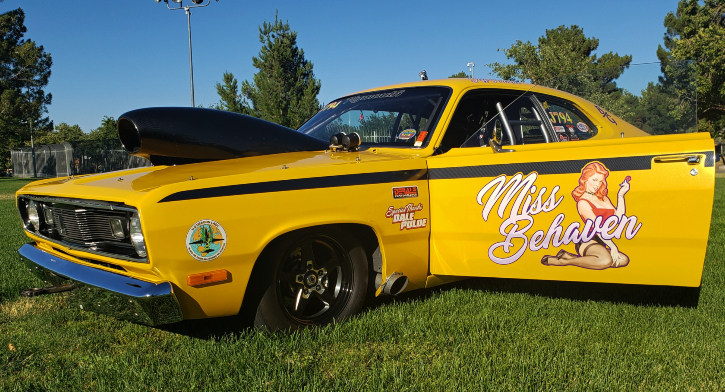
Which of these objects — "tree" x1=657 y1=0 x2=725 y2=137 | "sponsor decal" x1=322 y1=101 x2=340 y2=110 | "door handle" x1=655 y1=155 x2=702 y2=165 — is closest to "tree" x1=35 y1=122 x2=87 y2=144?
"tree" x1=657 y1=0 x2=725 y2=137

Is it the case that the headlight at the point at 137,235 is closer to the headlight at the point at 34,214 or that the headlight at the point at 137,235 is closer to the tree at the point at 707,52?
the headlight at the point at 34,214

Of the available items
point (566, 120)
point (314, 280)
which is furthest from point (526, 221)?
point (566, 120)

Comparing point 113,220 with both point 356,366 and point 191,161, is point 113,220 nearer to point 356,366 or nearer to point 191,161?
point 191,161

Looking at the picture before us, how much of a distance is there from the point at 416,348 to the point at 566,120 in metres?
2.26

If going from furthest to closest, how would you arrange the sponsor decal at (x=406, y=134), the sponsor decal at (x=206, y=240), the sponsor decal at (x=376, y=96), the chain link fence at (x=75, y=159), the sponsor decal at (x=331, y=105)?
1. the chain link fence at (x=75, y=159)
2. the sponsor decal at (x=331, y=105)
3. the sponsor decal at (x=376, y=96)
4. the sponsor decal at (x=406, y=134)
5. the sponsor decal at (x=206, y=240)

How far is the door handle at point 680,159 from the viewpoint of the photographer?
283cm

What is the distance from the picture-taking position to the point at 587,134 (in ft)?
13.7

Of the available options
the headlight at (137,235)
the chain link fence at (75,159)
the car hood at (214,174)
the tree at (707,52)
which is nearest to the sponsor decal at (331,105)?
the car hood at (214,174)

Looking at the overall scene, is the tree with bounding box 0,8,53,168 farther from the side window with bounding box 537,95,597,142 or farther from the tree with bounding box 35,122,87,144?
the side window with bounding box 537,95,597,142

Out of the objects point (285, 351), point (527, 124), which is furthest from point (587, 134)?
point (285, 351)

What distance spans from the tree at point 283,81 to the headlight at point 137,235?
30625 millimetres

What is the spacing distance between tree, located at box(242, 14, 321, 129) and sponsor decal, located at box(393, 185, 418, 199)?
30.0 m

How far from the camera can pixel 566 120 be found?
13.8ft

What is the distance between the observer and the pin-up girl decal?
304 centimetres
